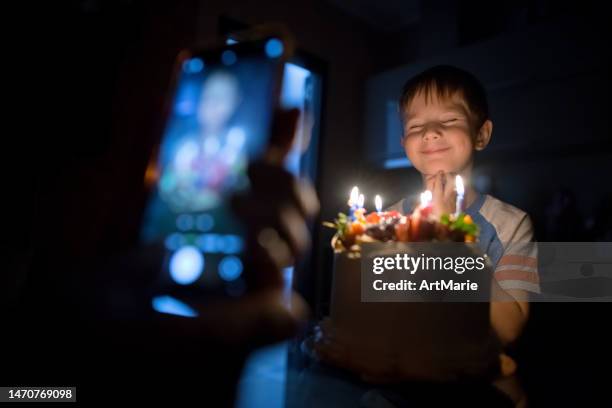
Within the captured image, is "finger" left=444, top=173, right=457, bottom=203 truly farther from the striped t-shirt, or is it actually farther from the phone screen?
the phone screen

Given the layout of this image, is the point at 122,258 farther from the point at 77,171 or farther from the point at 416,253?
the point at 77,171

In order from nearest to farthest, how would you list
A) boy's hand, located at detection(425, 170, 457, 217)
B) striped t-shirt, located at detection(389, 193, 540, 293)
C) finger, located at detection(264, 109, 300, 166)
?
finger, located at detection(264, 109, 300, 166) < striped t-shirt, located at detection(389, 193, 540, 293) < boy's hand, located at detection(425, 170, 457, 217)

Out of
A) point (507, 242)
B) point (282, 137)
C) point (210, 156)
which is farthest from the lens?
point (507, 242)

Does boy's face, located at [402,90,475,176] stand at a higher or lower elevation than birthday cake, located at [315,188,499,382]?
higher

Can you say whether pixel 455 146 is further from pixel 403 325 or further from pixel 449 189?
pixel 403 325

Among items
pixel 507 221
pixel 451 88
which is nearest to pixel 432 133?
pixel 451 88

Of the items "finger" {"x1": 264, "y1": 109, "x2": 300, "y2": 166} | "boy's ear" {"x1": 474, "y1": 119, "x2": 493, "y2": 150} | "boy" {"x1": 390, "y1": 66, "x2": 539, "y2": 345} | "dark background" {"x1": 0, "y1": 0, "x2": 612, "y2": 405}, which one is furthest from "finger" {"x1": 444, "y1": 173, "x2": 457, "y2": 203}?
"finger" {"x1": 264, "y1": 109, "x2": 300, "y2": 166}

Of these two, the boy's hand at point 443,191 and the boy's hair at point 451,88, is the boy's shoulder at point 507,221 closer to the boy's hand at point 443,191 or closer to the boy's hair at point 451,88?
the boy's hand at point 443,191

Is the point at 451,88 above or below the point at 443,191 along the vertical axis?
above

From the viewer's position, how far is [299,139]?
0.53 metres

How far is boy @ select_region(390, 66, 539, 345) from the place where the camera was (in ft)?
2.54

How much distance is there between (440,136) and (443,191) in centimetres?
12

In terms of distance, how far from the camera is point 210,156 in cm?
62

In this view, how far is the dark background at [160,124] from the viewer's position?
2.75 feet
